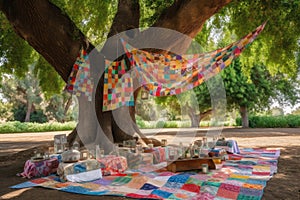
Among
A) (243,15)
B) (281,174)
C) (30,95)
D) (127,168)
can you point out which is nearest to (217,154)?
(281,174)

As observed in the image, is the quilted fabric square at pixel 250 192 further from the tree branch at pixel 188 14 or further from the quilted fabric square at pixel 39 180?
the tree branch at pixel 188 14

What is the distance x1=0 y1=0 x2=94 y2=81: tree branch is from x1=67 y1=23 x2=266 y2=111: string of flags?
1.81 ft

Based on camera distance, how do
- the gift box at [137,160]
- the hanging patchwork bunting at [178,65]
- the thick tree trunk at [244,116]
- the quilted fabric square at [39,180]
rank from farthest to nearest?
the thick tree trunk at [244,116] < the hanging patchwork bunting at [178,65] < the gift box at [137,160] < the quilted fabric square at [39,180]

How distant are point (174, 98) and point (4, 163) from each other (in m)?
12.5

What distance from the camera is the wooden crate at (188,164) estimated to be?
486 centimetres

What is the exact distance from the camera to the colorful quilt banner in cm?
571

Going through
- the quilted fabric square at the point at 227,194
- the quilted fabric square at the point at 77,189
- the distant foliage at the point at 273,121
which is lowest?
the quilted fabric square at the point at 227,194

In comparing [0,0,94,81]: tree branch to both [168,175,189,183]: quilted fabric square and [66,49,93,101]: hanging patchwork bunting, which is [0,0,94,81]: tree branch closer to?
[66,49,93,101]: hanging patchwork bunting

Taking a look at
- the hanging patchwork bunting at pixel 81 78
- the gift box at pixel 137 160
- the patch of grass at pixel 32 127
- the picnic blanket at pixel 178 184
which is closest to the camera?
the picnic blanket at pixel 178 184

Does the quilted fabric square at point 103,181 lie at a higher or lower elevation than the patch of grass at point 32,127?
lower

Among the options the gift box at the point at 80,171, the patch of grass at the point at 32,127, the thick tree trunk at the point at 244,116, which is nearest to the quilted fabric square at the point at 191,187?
the gift box at the point at 80,171

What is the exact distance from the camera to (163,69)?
6168 mm

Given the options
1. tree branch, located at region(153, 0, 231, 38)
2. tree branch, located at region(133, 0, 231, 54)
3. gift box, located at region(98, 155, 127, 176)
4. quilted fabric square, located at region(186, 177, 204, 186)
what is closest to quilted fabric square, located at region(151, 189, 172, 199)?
quilted fabric square, located at region(186, 177, 204, 186)

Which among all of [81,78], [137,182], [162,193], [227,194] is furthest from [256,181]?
[81,78]
